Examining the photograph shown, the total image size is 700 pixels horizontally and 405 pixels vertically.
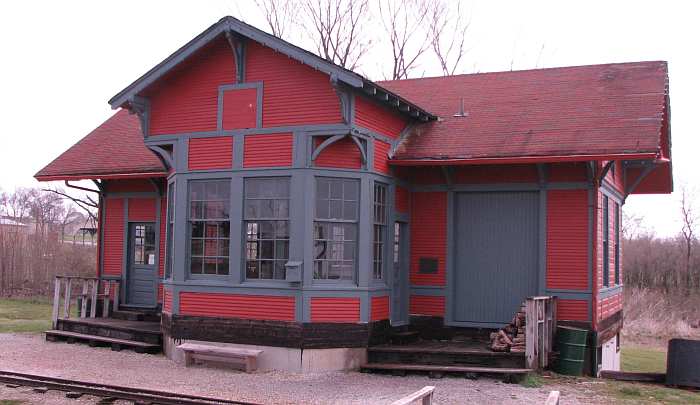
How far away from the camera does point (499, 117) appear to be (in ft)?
48.3

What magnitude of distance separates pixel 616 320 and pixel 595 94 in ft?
16.1

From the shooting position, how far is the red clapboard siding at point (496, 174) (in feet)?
44.6

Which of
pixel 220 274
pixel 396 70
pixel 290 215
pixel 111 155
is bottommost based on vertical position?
pixel 220 274

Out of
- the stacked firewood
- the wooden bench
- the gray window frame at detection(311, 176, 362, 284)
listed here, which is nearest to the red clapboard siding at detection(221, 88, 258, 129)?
the gray window frame at detection(311, 176, 362, 284)

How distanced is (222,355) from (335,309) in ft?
6.72

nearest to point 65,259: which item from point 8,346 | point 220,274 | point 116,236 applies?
point 116,236

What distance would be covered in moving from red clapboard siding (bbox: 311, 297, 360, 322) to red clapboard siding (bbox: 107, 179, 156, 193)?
6.58 m

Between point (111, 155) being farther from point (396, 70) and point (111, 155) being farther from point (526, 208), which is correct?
point (396, 70)

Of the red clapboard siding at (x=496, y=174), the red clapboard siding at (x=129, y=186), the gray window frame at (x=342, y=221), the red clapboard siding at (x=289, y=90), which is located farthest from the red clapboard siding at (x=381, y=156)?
the red clapboard siding at (x=129, y=186)

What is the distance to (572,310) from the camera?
13.0 metres

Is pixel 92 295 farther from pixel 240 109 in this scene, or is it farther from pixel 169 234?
pixel 240 109

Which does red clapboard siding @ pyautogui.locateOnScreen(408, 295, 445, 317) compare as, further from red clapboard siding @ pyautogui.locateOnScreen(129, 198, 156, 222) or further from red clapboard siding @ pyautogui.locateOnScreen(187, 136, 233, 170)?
red clapboard siding @ pyautogui.locateOnScreen(129, 198, 156, 222)

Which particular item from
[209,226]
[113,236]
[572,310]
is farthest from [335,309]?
[113,236]

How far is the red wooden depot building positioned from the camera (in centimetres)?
1237
